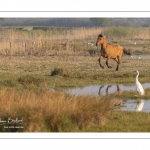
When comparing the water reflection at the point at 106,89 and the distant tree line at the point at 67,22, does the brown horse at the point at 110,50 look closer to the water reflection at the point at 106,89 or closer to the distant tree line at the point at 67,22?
the distant tree line at the point at 67,22

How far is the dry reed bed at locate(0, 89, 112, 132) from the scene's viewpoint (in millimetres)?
12367

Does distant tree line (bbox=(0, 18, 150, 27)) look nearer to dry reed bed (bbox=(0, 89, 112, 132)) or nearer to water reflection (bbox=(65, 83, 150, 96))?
water reflection (bbox=(65, 83, 150, 96))

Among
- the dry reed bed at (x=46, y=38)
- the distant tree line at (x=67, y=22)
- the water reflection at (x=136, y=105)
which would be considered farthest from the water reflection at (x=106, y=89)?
the distant tree line at (x=67, y=22)

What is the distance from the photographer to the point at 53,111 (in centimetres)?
1251

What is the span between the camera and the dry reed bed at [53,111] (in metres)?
12.4

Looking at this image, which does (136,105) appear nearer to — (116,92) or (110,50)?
(116,92)

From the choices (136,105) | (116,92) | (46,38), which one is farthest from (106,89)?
(46,38)

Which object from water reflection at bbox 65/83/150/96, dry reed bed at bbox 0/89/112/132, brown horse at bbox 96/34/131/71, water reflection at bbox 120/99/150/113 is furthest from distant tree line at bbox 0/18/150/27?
dry reed bed at bbox 0/89/112/132

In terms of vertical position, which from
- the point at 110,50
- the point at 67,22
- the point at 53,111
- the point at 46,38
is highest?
the point at 67,22

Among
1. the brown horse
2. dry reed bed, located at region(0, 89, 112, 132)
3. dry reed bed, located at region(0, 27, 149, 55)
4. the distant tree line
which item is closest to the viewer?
dry reed bed, located at region(0, 89, 112, 132)

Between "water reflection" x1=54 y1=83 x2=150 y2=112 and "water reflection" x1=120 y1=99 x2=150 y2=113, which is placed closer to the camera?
"water reflection" x1=120 y1=99 x2=150 y2=113

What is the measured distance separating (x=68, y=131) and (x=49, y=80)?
813 cm
